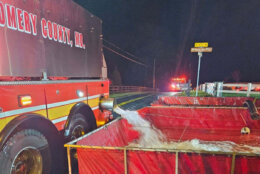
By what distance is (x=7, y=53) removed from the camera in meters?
2.32

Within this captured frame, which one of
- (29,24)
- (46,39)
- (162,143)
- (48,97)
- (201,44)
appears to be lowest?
(162,143)

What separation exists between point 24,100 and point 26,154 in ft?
2.98

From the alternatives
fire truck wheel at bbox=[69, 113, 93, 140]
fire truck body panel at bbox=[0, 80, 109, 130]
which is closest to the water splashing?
fire truck wheel at bbox=[69, 113, 93, 140]

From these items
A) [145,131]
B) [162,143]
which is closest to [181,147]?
[162,143]

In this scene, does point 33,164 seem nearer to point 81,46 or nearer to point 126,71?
point 81,46

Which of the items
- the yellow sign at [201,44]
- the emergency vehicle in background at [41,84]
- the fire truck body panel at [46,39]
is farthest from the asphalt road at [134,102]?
the emergency vehicle in background at [41,84]

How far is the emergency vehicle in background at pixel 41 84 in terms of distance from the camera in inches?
88.4

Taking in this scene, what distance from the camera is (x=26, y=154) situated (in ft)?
8.25

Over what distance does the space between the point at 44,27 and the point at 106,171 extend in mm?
2893

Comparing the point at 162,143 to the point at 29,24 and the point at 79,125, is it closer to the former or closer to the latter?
the point at 79,125

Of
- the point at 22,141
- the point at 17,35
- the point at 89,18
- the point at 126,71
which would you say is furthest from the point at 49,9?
the point at 126,71

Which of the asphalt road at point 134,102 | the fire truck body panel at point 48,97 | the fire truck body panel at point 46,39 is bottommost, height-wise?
the asphalt road at point 134,102

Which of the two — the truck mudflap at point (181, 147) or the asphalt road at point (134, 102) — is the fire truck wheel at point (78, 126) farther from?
the asphalt road at point (134, 102)

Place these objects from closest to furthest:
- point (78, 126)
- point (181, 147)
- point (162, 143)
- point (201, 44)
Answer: point (78, 126), point (181, 147), point (162, 143), point (201, 44)
